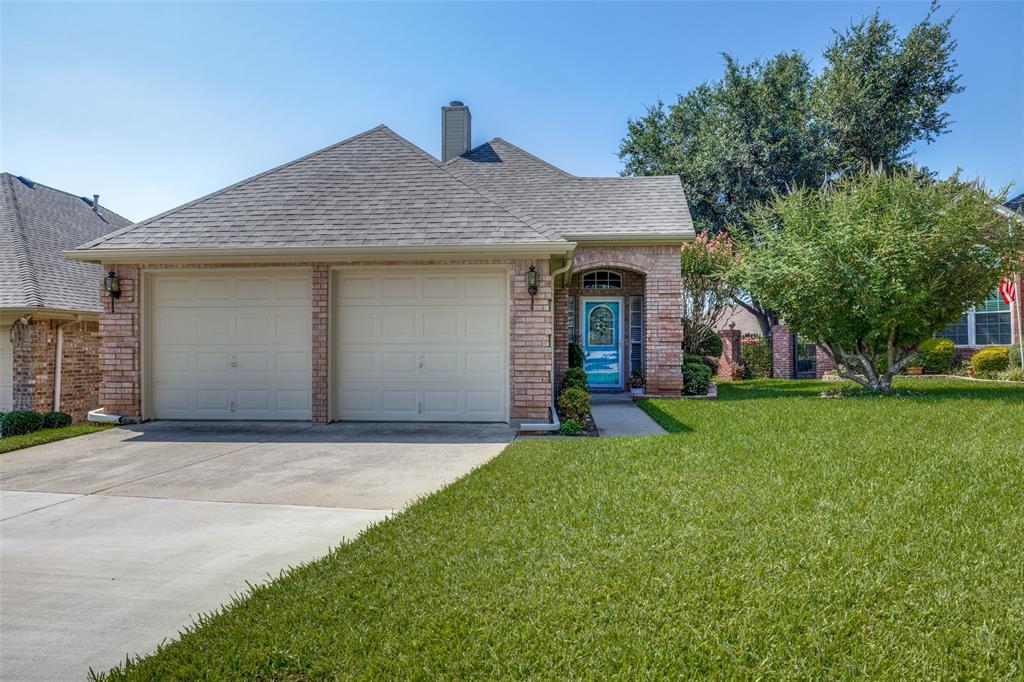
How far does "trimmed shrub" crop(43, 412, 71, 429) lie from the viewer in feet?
31.6

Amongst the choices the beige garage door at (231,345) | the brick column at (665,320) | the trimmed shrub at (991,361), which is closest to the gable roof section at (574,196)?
the brick column at (665,320)

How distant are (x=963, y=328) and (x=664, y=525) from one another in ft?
63.3

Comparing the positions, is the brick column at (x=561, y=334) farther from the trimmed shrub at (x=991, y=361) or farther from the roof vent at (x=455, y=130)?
the trimmed shrub at (x=991, y=361)

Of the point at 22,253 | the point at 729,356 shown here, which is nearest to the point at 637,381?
the point at 729,356

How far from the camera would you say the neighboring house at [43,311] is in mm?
11430

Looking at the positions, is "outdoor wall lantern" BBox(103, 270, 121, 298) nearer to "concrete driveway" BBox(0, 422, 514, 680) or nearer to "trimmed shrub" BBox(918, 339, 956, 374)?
"concrete driveway" BBox(0, 422, 514, 680)

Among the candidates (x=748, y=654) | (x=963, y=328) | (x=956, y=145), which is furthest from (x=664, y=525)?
(x=956, y=145)

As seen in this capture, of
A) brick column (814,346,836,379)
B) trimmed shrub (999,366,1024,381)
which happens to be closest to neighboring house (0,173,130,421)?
brick column (814,346,836,379)

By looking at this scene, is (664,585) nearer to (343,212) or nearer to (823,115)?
(343,212)

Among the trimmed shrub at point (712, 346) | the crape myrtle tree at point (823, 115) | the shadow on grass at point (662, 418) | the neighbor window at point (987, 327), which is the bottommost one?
the shadow on grass at point (662, 418)

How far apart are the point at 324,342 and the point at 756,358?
15008 mm

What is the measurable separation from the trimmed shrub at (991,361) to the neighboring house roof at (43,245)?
22.1m

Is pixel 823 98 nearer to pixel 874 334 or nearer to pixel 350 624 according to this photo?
pixel 874 334

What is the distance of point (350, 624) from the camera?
2.78 m
